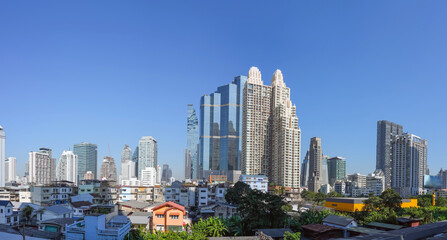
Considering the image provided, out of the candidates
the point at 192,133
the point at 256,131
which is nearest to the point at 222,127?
the point at 256,131

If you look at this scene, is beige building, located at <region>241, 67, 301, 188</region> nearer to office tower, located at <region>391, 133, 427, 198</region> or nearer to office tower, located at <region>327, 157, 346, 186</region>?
office tower, located at <region>391, 133, 427, 198</region>

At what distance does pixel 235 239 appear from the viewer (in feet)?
68.8

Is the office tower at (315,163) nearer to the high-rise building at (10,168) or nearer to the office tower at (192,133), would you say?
the office tower at (192,133)

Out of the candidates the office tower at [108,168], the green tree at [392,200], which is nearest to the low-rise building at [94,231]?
the green tree at [392,200]

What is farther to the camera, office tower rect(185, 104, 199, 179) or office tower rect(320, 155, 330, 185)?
office tower rect(185, 104, 199, 179)

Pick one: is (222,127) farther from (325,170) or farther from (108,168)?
(108,168)

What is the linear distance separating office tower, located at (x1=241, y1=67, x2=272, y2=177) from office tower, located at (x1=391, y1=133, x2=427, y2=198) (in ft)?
138

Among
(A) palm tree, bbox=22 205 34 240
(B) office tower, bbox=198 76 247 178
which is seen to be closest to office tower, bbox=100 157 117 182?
(B) office tower, bbox=198 76 247 178

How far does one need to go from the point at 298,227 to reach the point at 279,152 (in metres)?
51.2

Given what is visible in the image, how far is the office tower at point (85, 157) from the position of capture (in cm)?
12519

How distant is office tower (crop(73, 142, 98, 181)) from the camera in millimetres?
125188

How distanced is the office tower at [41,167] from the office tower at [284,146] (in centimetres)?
6602

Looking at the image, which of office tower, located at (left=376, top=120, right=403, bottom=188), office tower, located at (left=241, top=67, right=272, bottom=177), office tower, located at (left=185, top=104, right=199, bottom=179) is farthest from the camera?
office tower, located at (left=185, top=104, right=199, bottom=179)

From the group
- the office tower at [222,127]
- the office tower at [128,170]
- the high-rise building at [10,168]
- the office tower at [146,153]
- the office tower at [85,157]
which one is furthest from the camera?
the office tower at [128,170]
